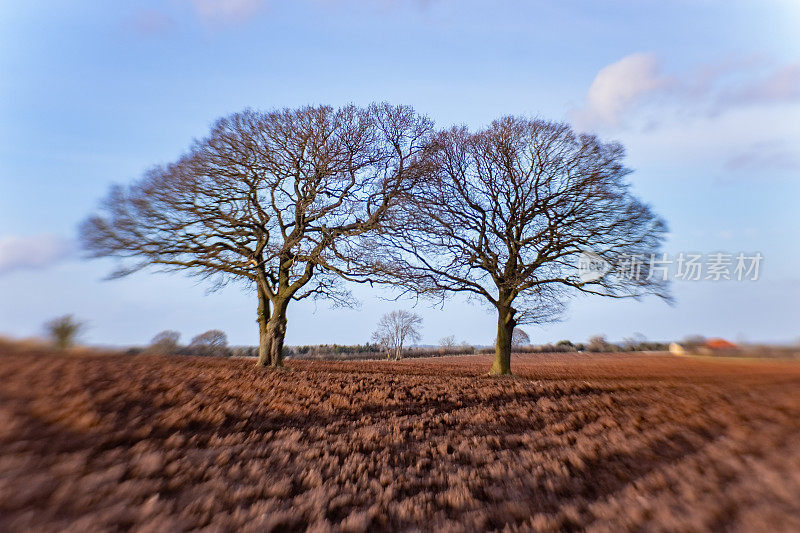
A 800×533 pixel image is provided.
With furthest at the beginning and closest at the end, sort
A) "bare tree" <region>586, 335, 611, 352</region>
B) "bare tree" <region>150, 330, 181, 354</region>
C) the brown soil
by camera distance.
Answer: "bare tree" <region>586, 335, 611, 352</region>, "bare tree" <region>150, 330, 181, 354</region>, the brown soil

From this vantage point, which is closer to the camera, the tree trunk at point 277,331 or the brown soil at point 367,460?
the brown soil at point 367,460

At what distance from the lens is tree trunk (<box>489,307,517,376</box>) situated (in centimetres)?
1464

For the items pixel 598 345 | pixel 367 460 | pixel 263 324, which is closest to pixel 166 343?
pixel 263 324

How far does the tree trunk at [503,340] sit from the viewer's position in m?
14.6

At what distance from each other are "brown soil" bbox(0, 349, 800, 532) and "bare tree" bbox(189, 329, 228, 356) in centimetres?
1179

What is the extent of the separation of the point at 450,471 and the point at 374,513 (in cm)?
106

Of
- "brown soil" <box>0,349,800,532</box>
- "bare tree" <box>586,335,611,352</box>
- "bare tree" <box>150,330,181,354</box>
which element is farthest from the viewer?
"bare tree" <box>586,335,611,352</box>

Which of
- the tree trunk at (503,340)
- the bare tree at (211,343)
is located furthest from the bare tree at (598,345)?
the bare tree at (211,343)

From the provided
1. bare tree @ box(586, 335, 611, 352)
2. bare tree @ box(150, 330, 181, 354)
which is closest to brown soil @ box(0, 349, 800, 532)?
bare tree @ box(150, 330, 181, 354)

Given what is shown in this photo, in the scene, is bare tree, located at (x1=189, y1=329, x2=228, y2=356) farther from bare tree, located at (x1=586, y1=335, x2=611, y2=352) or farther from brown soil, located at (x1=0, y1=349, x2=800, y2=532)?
bare tree, located at (x1=586, y1=335, x2=611, y2=352)

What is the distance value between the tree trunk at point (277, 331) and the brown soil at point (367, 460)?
8.60m

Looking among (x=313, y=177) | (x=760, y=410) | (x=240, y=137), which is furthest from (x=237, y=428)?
(x=240, y=137)

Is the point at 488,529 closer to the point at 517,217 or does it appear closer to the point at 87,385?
the point at 87,385

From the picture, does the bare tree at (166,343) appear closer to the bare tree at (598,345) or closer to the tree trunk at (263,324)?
the tree trunk at (263,324)
